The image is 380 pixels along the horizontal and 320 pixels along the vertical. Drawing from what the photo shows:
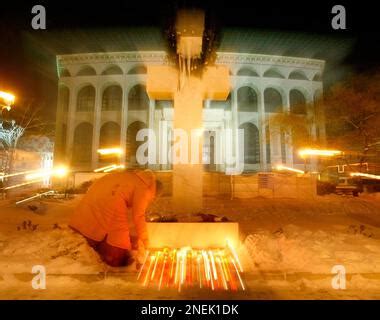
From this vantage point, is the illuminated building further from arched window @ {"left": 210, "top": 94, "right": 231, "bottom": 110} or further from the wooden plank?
the wooden plank

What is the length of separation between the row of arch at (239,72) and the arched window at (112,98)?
5.79 feet

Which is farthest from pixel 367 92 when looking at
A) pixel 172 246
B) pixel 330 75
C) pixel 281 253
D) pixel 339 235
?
pixel 172 246

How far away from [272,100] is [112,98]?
57.7 ft

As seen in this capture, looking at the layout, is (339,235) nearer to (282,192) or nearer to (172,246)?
(172,246)

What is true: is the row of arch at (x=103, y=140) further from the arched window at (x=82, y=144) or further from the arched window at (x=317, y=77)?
the arched window at (x=317, y=77)

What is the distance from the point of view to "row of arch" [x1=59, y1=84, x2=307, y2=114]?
25656 millimetres

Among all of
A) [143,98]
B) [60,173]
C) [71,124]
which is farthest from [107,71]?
[60,173]

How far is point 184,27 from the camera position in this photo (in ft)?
14.9

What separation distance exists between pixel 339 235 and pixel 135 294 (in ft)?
17.0

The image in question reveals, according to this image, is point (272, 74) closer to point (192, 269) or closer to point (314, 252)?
point (314, 252)

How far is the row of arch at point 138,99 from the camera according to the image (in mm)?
25656

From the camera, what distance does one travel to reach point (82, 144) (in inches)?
1016

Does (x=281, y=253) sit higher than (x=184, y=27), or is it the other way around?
(x=184, y=27)

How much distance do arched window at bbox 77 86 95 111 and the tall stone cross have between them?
23078mm
